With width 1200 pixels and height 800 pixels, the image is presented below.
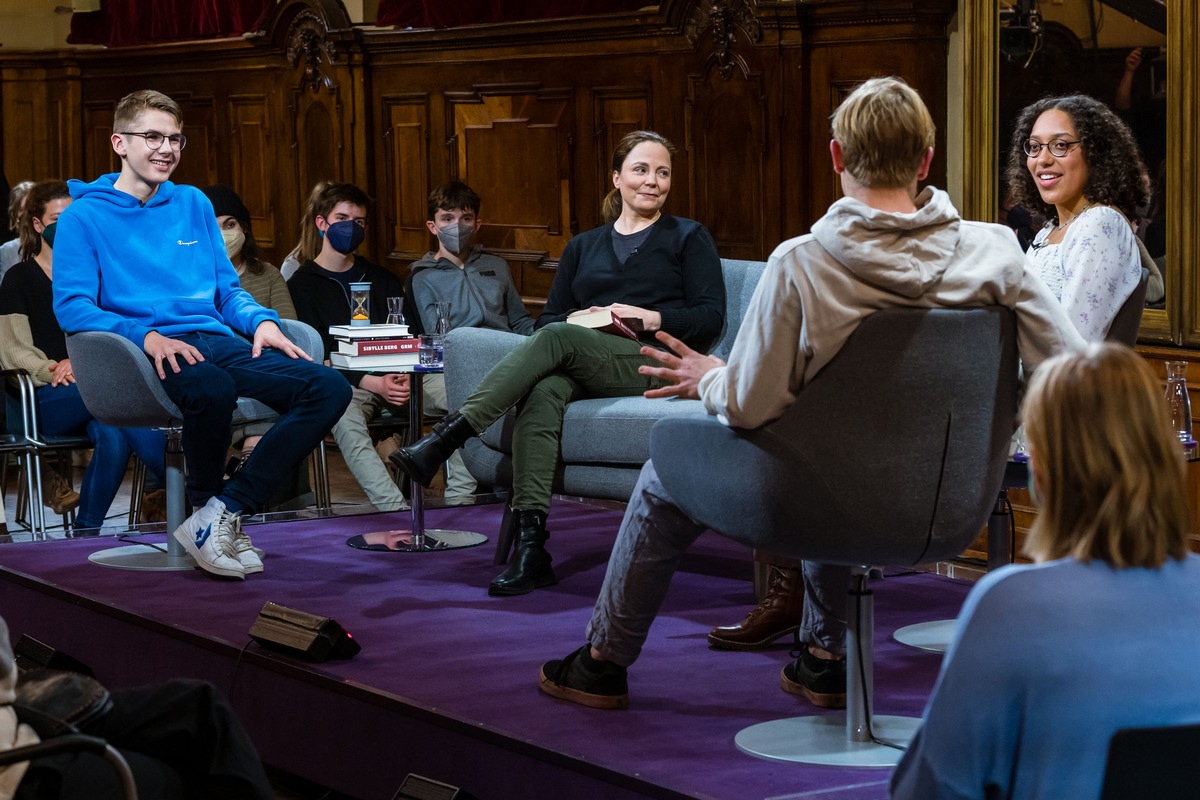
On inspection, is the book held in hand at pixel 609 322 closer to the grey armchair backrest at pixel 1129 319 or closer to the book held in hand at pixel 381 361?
the book held in hand at pixel 381 361

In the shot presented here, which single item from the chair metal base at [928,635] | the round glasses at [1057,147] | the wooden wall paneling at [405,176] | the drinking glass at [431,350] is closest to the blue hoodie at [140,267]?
the drinking glass at [431,350]

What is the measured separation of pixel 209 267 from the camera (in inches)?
177

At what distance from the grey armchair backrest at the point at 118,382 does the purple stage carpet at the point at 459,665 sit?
0.41m

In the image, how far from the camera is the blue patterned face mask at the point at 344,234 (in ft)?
18.7

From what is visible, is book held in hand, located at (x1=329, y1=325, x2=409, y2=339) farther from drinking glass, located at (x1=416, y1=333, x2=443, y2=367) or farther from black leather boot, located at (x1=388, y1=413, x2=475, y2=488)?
black leather boot, located at (x1=388, y1=413, x2=475, y2=488)

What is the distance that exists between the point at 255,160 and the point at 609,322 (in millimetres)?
4806

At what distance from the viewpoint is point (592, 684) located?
307 cm

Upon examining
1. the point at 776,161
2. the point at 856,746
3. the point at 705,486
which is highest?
the point at 776,161

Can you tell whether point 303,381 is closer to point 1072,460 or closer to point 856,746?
point 856,746

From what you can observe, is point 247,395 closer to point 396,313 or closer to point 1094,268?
point 396,313

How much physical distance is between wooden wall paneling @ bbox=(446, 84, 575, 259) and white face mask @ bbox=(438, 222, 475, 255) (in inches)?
42.5

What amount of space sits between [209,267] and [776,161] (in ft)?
7.39

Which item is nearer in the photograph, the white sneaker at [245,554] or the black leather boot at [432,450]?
the black leather boot at [432,450]

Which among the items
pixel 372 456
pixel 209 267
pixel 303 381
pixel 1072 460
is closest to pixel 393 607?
pixel 303 381
